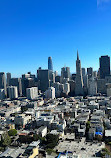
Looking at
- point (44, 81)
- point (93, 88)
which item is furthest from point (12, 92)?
point (93, 88)

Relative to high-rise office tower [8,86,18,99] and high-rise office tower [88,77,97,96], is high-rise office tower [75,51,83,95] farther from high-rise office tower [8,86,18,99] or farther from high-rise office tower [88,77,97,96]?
high-rise office tower [8,86,18,99]

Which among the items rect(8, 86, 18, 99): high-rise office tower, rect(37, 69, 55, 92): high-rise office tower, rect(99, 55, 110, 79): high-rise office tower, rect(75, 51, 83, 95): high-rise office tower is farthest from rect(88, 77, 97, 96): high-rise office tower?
rect(8, 86, 18, 99): high-rise office tower

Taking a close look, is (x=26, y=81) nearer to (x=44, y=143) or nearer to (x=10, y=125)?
(x=10, y=125)

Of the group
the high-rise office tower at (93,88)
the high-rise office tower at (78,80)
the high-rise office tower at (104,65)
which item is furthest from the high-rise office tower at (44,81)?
the high-rise office tower at (104,65)

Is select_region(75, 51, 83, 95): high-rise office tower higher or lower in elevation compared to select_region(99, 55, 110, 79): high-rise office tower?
lower

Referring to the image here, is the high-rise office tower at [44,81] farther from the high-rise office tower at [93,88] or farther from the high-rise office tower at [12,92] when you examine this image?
the high-rise office tower at [93,88]

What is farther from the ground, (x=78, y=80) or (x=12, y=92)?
(x=78, y=80)

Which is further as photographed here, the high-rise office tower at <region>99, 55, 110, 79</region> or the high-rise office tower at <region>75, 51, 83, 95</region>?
the high-rise office tower at <region>99, 55, 110, 79</region>

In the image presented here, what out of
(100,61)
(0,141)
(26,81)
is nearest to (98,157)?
(0,141)

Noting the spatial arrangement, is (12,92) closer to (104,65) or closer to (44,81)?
(44,81)
